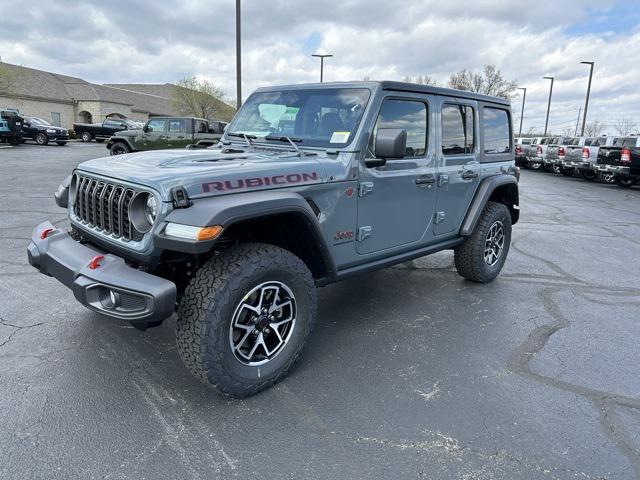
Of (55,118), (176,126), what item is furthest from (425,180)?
(55,118)

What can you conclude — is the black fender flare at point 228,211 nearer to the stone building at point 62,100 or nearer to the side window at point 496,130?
the side window at point 496,130

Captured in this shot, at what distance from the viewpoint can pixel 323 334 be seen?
3.67 meters

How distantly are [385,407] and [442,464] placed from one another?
52 cm

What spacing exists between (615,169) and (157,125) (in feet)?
51.7

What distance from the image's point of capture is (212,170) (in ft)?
8.66

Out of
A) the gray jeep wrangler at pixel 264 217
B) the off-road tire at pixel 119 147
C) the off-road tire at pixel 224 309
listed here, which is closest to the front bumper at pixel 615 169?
the gray jeep wrangler at pixel 264 217

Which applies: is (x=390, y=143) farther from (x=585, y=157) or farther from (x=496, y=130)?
(x=585, y=157)

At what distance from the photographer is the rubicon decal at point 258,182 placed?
2555 mm

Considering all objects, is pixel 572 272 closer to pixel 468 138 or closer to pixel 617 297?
pixel 617 297

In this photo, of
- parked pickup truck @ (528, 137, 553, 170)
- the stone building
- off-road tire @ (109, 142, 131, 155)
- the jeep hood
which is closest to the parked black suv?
off-road tire @ (109, 142, 131, 155)

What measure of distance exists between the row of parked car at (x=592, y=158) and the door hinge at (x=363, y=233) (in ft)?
50.8

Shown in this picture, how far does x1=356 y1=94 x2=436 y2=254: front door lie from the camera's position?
3389 millimetres

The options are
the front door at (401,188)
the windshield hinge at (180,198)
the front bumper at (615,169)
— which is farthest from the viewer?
the front bumper at (615,169)

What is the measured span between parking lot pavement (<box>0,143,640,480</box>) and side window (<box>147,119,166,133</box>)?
38.1ft
